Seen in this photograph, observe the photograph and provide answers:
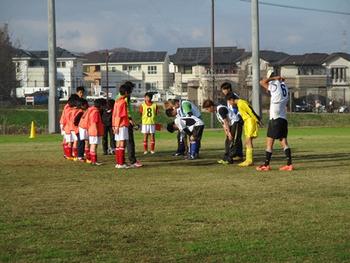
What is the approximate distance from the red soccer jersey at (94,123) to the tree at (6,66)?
57258 millimetres

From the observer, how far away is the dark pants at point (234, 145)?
1553 centimetres

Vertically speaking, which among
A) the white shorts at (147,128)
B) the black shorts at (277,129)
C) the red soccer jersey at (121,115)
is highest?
the red soccer jersey at (121,115)

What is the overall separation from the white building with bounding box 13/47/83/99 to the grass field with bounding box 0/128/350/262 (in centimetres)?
8373

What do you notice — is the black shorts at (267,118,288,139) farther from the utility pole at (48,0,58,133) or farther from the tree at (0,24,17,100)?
the tree at (0,24,17,100)

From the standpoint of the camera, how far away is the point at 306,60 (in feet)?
307

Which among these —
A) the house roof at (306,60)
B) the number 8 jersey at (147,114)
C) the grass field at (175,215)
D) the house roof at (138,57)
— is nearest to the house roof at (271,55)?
the house roof at (306,60)

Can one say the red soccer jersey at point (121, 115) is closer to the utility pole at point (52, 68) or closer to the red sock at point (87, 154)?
the red sock at point (87, 154)

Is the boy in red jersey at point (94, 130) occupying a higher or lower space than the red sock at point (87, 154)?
higher

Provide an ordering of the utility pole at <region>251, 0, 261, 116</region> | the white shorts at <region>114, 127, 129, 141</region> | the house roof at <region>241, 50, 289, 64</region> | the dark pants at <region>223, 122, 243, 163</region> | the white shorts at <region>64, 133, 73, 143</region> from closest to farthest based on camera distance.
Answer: the white shorts at <region>114, 127, 129, 141</region>
the dark pants at <region>223, 122, 243, 163</region>
the white shorts at <region>64, 133, 73, 143</region>
the utility pole at <region>251, 0, 261, 116</region>
the house roof at <region>241, 50, 289, 64</region>

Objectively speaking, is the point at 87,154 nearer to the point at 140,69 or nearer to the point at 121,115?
the point at 121,115

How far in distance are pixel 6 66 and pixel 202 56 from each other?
4282 centimetres

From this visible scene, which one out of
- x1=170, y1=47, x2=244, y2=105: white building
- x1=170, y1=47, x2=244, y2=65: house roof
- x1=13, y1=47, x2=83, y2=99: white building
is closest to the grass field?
x1=170, y1=47, x2=244, y2=105: white building

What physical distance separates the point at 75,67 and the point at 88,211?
105811mm

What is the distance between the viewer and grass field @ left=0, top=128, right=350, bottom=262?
6.28m
